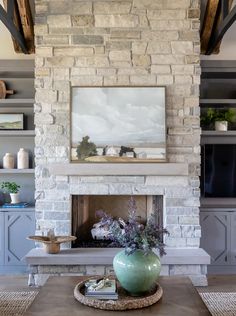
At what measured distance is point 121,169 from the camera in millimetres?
4258

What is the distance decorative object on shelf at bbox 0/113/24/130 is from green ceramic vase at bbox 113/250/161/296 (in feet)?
10.1

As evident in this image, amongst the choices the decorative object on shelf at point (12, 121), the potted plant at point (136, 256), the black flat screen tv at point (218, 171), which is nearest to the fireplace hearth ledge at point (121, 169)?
the black flat screen tv at point (218, 171)

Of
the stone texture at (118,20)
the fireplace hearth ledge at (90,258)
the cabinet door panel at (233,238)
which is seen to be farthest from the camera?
the cabinet door panel at (233,238)

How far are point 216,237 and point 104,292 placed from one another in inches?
100

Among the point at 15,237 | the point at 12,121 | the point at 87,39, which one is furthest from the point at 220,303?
the point at 12,121

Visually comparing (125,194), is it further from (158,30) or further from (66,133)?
(158,30)

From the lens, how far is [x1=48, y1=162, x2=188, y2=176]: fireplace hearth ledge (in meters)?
4.25

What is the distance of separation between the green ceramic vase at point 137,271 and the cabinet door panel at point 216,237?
2.27m

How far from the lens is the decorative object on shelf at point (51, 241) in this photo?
4066 millimetres

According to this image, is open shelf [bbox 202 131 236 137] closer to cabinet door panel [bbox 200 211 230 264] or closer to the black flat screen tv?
the black flat screen tv

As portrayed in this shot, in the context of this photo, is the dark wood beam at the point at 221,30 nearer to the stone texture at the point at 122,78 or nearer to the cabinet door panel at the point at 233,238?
the stone texture at the point at 122,78

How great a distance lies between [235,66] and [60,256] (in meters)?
3.30

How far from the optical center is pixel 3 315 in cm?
333

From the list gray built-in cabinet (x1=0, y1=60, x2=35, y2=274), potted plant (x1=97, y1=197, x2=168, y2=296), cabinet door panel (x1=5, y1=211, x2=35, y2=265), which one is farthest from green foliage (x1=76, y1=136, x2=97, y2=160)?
potted plant (x1=97, y1=197, x2=168, y2=296)
